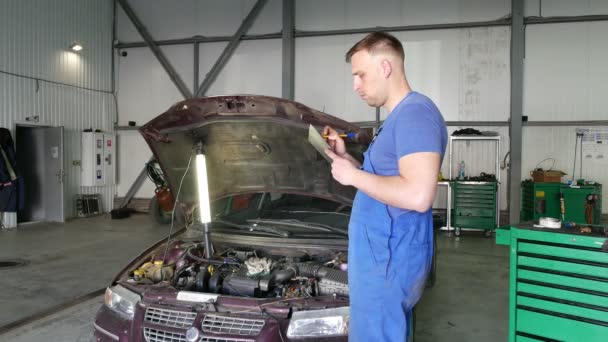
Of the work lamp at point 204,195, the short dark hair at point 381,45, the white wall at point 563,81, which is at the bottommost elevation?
the work lamp at point 204,195

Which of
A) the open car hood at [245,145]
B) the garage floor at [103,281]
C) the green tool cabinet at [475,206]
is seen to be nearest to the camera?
the open car hood at [245,145]

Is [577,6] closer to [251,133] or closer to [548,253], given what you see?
[548,253]

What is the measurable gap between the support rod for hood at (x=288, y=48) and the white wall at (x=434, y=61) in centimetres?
17

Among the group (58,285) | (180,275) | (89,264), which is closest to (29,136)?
(89,264)

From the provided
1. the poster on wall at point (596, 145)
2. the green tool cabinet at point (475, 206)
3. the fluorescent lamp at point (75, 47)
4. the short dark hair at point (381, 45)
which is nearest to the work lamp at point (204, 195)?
the short dark hair at point (381, 45)

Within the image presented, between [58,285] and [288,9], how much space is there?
6.98 meters

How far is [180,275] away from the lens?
225cm

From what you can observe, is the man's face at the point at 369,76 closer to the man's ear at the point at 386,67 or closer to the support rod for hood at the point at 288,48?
the man's ear at the point at 386,67

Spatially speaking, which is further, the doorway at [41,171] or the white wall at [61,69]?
the doorway at [41,171]

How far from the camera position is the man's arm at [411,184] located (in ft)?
3.93

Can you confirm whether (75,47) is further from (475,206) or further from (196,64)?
(475,206)

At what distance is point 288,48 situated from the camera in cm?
898

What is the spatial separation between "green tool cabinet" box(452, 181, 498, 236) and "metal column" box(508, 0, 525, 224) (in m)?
1.04

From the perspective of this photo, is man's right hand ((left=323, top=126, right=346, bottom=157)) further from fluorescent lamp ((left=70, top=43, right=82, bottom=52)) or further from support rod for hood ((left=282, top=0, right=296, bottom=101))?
fluorescent lamp ((left=70, top=43, right=82, bottom=52))
